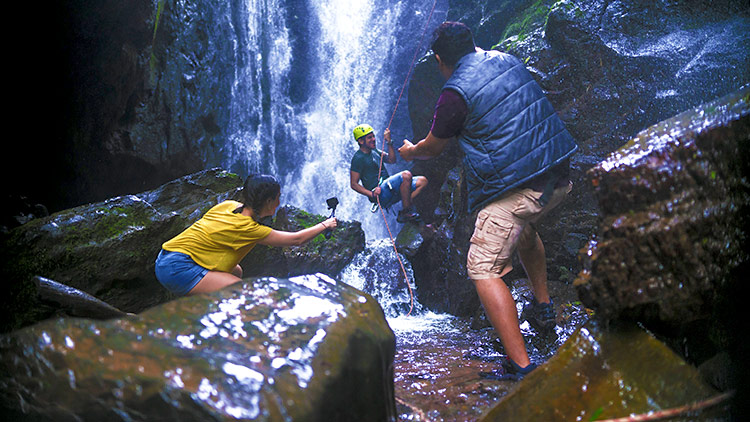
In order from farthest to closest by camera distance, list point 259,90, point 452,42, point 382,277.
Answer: point 259,90, point 382,277, point 452,42

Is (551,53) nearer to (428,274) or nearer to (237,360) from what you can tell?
(428,274)

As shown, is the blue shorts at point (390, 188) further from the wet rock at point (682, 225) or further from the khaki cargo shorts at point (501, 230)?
the wet rock at point (682, 225)

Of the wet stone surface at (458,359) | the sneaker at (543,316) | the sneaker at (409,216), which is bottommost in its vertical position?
the wet stone surface at (458,359)

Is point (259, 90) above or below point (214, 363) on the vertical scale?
above

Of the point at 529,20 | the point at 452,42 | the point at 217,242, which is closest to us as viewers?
the point at 452,42

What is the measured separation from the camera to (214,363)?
169 cm

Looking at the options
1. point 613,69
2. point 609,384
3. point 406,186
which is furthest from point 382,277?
point 609,384

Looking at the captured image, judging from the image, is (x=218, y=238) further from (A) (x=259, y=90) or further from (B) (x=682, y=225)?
(A) (x=259, y=90)

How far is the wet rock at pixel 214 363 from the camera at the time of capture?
1.55 metres

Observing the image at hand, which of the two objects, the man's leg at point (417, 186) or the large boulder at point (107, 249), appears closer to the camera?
the large boulder at point (107, 249)

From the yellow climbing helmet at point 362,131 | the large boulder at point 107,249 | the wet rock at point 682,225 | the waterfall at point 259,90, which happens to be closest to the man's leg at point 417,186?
the yellow climbing helmet at point 362,131

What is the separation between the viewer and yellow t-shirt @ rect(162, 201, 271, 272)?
3686mm

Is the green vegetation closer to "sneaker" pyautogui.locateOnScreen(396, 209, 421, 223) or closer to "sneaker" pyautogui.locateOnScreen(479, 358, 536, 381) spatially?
"sneaker" pyautogui.locateOnScreen(396, 209, 421, 223)

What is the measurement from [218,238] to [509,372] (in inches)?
95.6
